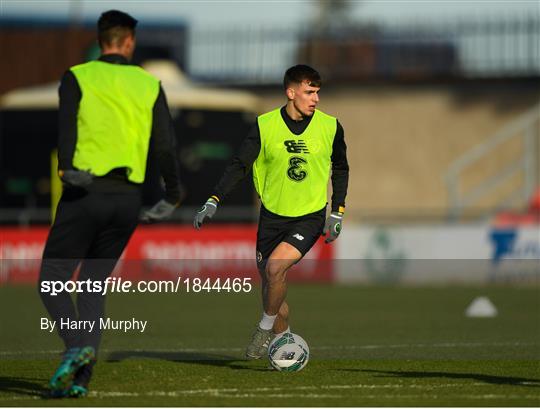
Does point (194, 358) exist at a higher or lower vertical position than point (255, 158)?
lower

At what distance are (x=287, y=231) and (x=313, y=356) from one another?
187 centimetres

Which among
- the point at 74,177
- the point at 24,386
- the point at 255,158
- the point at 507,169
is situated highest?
the point at 74,177

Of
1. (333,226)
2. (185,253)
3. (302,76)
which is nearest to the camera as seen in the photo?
(302,76)

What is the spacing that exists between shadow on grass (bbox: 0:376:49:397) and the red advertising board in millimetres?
15634

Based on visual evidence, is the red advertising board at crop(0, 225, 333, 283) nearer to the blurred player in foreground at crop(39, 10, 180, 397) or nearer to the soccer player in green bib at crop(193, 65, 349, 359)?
the soccer player in green bib at crop(193, 65, 349, 359)

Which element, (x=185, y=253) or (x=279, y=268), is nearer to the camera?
(x=279, y=268)

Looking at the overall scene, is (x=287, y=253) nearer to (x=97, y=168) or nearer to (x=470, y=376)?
(x=470, y=376)

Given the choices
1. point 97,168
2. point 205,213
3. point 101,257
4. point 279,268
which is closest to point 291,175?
point 279,268

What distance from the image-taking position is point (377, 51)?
123ft

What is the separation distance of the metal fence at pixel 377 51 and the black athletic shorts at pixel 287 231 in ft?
78.1

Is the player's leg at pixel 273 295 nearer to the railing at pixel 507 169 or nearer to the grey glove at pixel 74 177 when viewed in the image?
the grey glove at pixel 74 177

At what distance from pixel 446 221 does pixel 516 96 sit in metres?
6.22

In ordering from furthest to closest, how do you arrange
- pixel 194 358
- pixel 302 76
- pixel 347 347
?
pixel 347 347
pixel 194 358
pixel 302 76

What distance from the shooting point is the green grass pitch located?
32.9 feet
